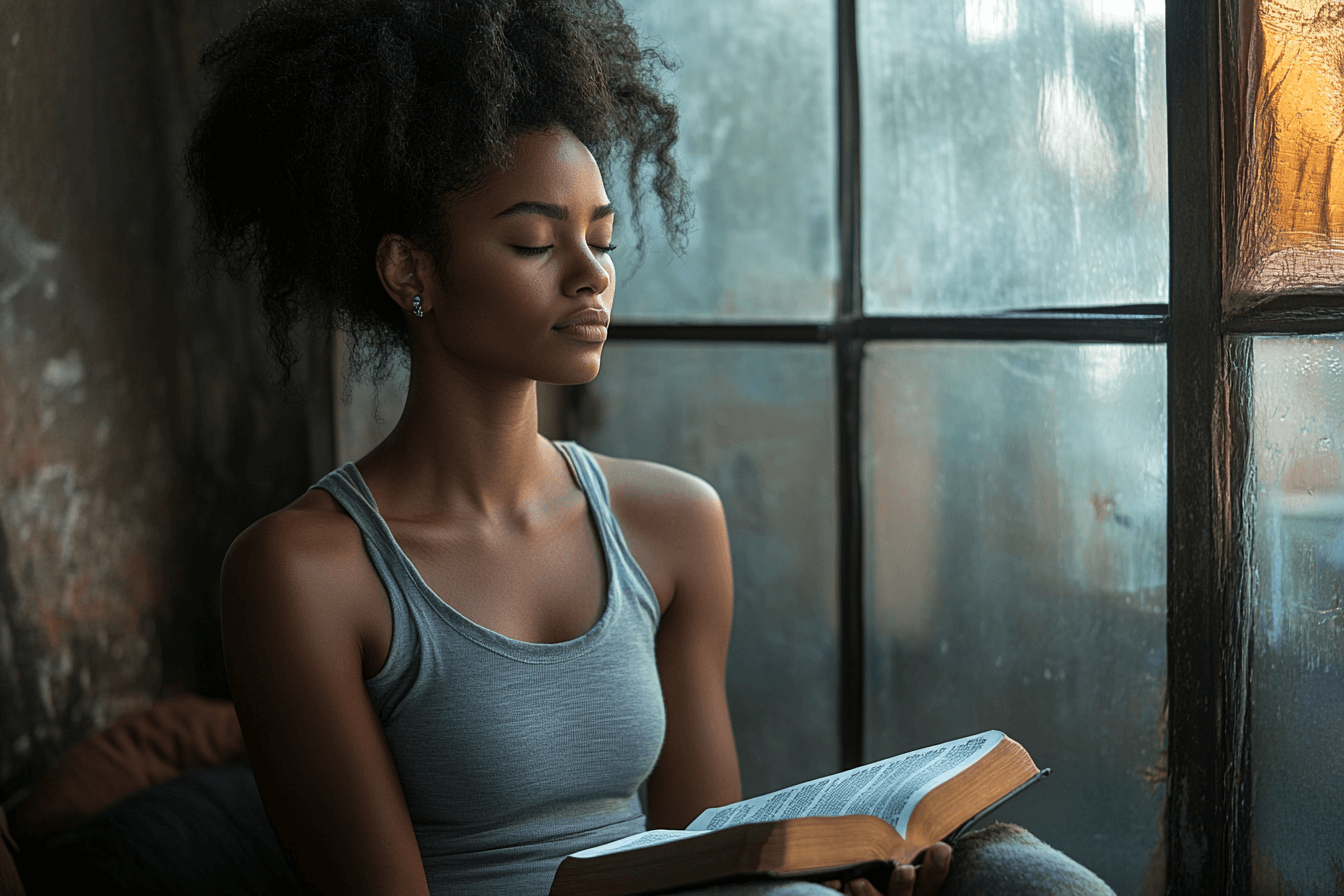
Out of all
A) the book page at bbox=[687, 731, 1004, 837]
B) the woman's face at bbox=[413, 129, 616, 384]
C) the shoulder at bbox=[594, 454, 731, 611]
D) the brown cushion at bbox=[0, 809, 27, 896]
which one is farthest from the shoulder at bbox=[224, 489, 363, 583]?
the brown cushion at bbox=[0, 809, 27, 896]

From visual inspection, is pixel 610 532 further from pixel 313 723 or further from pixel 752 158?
pixel 752 158

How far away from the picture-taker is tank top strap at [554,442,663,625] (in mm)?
1218

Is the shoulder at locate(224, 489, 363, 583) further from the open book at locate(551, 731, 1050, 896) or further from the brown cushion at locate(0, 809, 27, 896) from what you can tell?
the brown cushion at locate(0, 809, 27, 896)

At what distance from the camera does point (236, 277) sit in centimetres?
125

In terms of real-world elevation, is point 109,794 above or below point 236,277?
below

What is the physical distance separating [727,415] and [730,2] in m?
0.61

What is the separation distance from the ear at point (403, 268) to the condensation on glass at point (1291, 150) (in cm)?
82

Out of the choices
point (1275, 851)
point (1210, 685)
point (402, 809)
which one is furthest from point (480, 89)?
point (1275, 851)

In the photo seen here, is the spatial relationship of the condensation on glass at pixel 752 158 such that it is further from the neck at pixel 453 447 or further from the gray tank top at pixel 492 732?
the gray tank top at pixel 492 732

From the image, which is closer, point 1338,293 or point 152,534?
point 1338,293

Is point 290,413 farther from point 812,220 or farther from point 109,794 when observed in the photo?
point 812,220

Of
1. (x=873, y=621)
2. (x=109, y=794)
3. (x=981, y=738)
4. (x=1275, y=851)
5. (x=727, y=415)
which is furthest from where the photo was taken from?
(x=727, y=415)

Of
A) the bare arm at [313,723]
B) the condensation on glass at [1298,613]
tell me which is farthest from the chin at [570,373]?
the condensation on glass at [1298,613]

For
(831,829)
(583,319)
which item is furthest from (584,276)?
(831,829)
